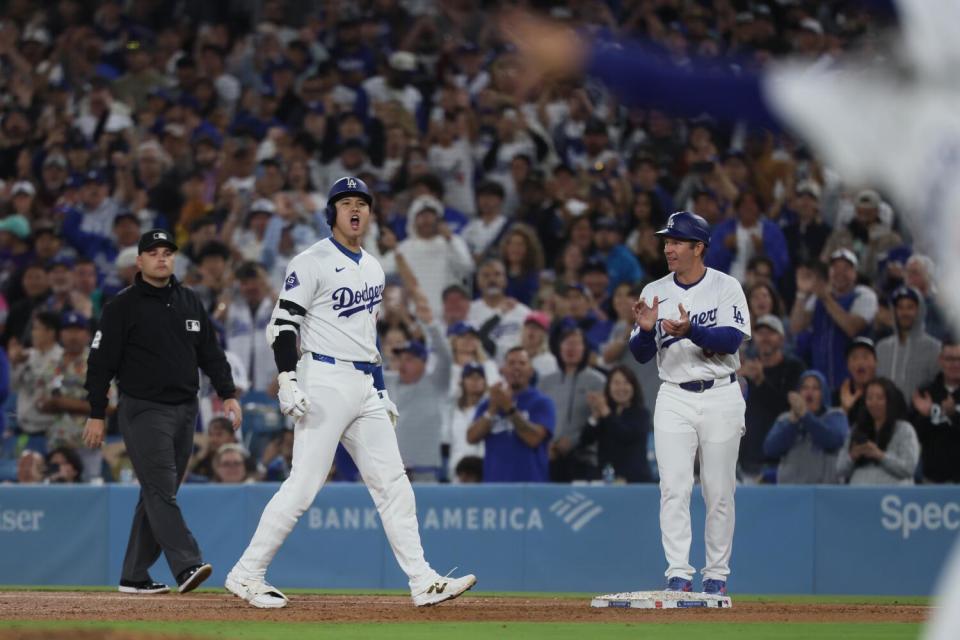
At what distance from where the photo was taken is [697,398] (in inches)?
352

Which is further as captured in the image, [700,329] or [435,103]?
[435,103]

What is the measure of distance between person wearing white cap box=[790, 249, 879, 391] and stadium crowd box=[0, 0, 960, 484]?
0.02m

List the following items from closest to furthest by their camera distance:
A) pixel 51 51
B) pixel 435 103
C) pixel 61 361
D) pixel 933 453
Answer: pixel 933 453 < pixel 61 361 < pixel 435 103 < pixel 51 51

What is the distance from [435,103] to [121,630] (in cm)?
1130

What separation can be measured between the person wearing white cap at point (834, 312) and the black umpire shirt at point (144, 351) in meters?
5.50

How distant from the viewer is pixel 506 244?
14.6 metres

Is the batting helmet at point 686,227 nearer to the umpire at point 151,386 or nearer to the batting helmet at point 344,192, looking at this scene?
the batting helmet at point 344,192

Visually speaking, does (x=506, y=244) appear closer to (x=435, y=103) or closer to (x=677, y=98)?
(x=435, y=103)

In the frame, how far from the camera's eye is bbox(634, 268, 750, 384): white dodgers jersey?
353 inches

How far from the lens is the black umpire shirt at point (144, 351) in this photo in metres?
9.37

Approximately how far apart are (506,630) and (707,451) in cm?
201

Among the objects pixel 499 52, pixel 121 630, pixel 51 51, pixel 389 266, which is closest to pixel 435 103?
pixel 499 52

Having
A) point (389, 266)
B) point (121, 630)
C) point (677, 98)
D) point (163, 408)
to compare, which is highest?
point (389, 266)

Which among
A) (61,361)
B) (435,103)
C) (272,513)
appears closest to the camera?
(272,513)
